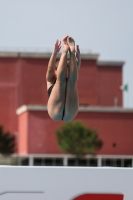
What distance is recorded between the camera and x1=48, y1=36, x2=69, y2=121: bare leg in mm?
10648

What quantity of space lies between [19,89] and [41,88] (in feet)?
8.38

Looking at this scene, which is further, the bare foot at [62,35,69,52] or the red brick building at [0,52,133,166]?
the red brick building at [0,52,133,166]

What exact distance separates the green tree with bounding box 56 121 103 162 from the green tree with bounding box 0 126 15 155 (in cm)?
685

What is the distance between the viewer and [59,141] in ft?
213

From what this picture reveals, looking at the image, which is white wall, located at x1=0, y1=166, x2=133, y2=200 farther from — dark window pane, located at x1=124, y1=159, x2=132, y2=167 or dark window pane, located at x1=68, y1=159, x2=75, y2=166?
A: dark window pane, located at x1=68, y1=159, x2=75, y2=166

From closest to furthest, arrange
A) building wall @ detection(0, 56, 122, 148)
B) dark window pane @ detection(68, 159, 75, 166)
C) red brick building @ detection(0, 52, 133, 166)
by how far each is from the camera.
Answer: red brick building @ detection(0, 52, 133, 166)
dark window pane @ detection(68, 159, 75, 166)
building wall @ detection(0, 56, 122, 148)

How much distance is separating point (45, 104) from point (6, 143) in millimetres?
6311

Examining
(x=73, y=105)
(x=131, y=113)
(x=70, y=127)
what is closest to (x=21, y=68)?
(x=70, y=127)

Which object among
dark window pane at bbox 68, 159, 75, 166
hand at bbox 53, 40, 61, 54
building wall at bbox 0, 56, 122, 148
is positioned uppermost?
building wall at bbox 0, 56, 122, 148

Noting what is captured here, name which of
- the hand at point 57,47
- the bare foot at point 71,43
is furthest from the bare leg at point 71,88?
the hand at point 57,47

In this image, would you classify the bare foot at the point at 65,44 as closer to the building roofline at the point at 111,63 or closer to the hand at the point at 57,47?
the hand at the point at 57,47

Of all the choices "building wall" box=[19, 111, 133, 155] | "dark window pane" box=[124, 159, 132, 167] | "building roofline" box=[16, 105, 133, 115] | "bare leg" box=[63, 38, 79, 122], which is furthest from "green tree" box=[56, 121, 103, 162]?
"bare leg" box=[63, 38, 79, 122]

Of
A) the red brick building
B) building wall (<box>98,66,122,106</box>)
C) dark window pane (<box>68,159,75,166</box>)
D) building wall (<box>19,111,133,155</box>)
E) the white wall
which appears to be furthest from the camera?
building wall (<box>98,66,122,106</box>)

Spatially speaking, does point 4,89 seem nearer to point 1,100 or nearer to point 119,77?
point 1,100
